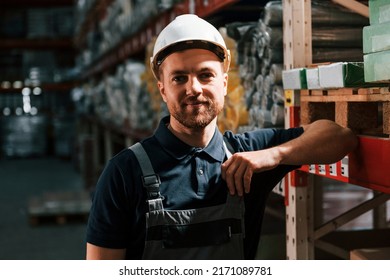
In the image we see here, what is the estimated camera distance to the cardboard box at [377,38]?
72.3 inches

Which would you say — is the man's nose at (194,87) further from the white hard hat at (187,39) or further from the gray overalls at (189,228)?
the gray overalls at (189,228)

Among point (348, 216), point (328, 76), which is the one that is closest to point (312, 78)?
point (328, 76)

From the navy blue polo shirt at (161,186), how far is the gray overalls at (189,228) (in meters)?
0.04

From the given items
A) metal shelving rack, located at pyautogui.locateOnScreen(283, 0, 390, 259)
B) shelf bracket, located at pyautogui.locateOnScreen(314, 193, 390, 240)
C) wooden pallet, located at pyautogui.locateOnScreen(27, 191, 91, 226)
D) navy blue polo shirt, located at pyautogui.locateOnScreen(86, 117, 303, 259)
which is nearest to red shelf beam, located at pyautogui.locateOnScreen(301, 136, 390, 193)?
metal shelving rack, located at pyautogui.locateOnScreen(283, 0, 390, 259)

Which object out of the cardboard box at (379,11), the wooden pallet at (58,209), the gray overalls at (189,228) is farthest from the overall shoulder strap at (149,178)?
the wooden pallet at (58,209)

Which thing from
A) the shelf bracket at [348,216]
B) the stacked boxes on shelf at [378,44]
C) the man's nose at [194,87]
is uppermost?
the stacked boxes on shelf at [378,44]

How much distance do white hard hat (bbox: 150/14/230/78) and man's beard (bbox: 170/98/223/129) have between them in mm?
184

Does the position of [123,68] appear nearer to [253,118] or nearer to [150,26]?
[150,26]

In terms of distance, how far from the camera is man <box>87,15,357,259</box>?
2.04m

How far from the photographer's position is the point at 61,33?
16797mm

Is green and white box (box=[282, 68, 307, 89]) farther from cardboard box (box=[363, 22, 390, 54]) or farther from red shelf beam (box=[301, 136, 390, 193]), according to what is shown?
cardboard box (box=[363, 22, 390, 54])

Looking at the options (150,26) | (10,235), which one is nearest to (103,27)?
A: (10,235)

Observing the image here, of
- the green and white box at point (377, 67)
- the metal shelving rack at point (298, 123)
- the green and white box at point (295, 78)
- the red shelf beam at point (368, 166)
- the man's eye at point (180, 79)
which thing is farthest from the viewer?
the green and white box at point (295, 78)

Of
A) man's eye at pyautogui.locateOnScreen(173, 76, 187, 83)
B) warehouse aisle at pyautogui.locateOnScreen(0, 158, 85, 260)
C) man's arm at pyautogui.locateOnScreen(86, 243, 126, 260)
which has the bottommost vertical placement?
warehouse aisle at pyautogui.locateOnScreen(0, 158, 85, 260)
